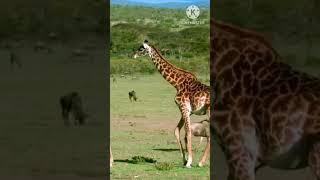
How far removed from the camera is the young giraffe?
426 cm

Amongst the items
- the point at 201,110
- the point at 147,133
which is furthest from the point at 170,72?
the point at 147,133

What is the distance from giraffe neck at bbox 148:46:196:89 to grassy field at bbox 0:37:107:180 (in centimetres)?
85

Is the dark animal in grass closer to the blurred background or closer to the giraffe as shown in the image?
the blurred background

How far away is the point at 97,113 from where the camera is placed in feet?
33.3

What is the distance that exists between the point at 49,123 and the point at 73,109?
0.32 meters

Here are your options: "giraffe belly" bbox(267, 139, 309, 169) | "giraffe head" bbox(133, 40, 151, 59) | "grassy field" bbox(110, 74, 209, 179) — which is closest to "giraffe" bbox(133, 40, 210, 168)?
"grassy field" bbox(110, 74, 209, 179)

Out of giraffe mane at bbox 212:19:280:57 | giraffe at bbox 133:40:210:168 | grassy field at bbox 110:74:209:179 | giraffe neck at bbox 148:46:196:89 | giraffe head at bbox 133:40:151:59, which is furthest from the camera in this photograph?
giraffe head at bbox 133:40:151:59

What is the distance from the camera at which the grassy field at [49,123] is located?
676 centimetres

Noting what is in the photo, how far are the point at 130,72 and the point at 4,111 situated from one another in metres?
7.55

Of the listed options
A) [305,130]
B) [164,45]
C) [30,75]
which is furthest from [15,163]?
[164,45]

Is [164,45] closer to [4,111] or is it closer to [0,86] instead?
[0,86]

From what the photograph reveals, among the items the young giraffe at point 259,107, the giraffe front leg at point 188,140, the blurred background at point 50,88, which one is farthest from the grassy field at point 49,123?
the young giraffe at point 259,107

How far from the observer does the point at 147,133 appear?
904 cm

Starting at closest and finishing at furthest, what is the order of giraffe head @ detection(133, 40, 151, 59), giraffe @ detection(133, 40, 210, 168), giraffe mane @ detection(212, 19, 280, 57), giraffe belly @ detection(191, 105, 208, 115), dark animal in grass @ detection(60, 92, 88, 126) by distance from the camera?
giraffe mane @ detection(212, 19, 280, 57), giraffe @ detection(133, 40, 210, 168), giraffe belly @ detection(191, 105, 208, 115), giraffe head @ detection(133, 40, 151, 59), dark animal in grass @ detection(60, 92, 88, 126)
